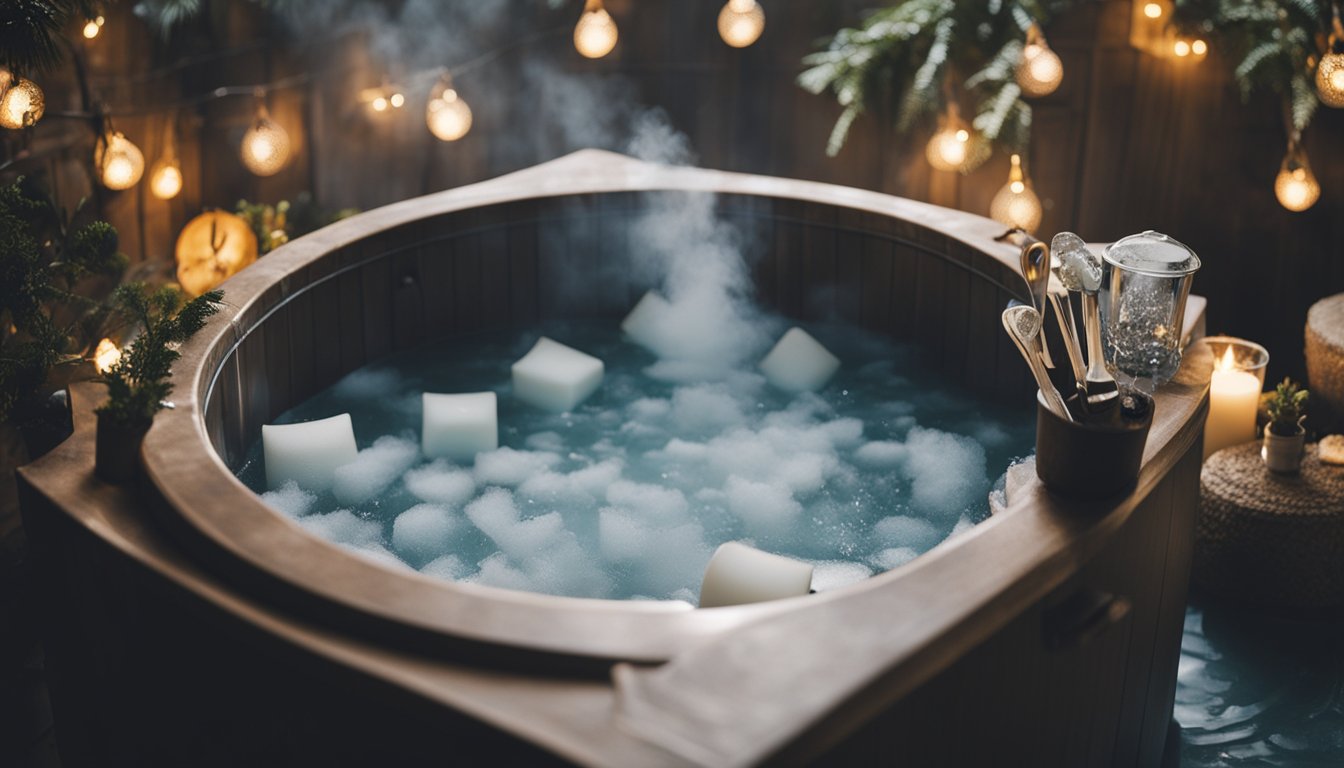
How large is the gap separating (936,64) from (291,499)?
2397 mm

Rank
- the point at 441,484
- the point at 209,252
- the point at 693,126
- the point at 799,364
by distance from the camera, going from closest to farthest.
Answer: the point at 441,484
the point at 799,364
the point at 209,252
the point at 693,126

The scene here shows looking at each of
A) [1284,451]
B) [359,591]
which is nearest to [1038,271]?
[359,591]

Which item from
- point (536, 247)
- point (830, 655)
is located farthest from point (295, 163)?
point (830, 655)

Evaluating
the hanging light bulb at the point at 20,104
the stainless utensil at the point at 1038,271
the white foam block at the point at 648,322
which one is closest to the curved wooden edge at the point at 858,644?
the stainless utensil at the point at 1038,271

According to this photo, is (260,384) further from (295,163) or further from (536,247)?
(295,163)

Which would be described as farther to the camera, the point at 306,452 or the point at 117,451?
the point at 306,452

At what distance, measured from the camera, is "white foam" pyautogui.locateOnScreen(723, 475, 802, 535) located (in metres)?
2.19

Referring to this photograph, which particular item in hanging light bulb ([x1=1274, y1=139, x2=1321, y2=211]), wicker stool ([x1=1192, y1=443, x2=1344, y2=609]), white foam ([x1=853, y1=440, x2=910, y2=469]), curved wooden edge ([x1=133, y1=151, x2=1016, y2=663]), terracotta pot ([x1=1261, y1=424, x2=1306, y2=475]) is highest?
hanging light bulb ([x1=1274, y1=139, x2=1321, y2=211])

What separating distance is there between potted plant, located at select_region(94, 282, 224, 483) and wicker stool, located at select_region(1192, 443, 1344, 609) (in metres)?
1.96

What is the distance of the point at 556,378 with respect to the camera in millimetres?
2666

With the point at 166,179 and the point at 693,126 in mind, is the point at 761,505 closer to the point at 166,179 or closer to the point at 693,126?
the point at 166,179

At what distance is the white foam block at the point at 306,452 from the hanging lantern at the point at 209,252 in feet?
5.03

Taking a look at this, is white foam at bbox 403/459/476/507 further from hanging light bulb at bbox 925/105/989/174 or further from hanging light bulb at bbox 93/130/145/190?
hanging light bulb at bbox 925/105/989/174

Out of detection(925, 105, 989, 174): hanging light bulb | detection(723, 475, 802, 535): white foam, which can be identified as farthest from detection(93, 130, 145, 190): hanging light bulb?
detection(925, 105, 989, 174): hanging light bulb
